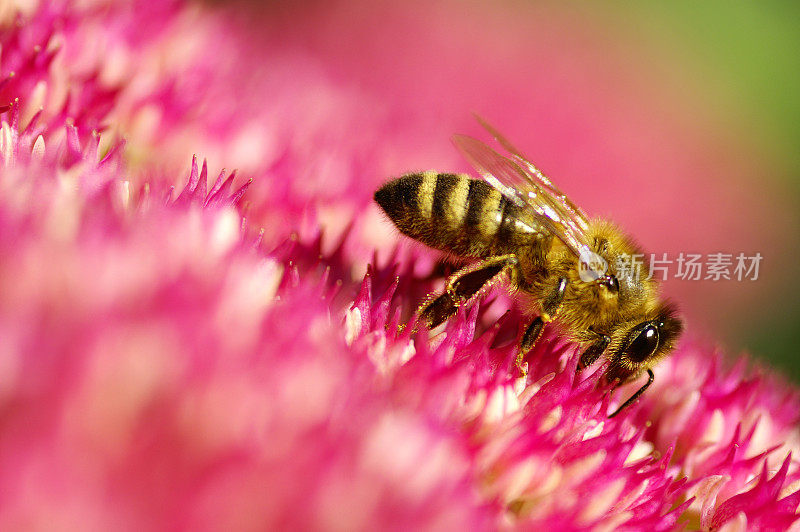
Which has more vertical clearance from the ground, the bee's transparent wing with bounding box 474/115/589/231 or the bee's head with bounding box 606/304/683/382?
the bee's transparent wing with bounding box 474/115/589/231

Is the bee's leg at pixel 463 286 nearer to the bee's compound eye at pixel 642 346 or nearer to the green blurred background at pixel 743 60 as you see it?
the bee's compound eye at pixel 642 346

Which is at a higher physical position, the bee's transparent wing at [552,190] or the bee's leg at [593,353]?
the bee's transparent wing at [552,190]

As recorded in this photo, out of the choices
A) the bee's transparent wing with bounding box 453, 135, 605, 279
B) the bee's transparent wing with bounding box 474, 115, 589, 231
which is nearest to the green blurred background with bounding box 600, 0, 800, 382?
the bee's transparent wing with bounding box 474, 115, 589, 231

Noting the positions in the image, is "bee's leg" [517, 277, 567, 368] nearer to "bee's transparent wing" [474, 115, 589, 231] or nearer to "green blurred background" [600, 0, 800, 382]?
"bee's transparent wing" [474, 115, 589, 231]

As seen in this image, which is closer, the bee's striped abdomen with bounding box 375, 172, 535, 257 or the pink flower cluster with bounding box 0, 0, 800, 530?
the pink flower cluster with bounding box 0, 0, 800, 530

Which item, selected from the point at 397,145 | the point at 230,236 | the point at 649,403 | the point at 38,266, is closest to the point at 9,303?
the point at 38,266

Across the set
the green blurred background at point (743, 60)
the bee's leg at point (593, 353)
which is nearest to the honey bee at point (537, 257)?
the bee's leg at point (593, 353)

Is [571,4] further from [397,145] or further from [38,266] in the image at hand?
[38,266]
